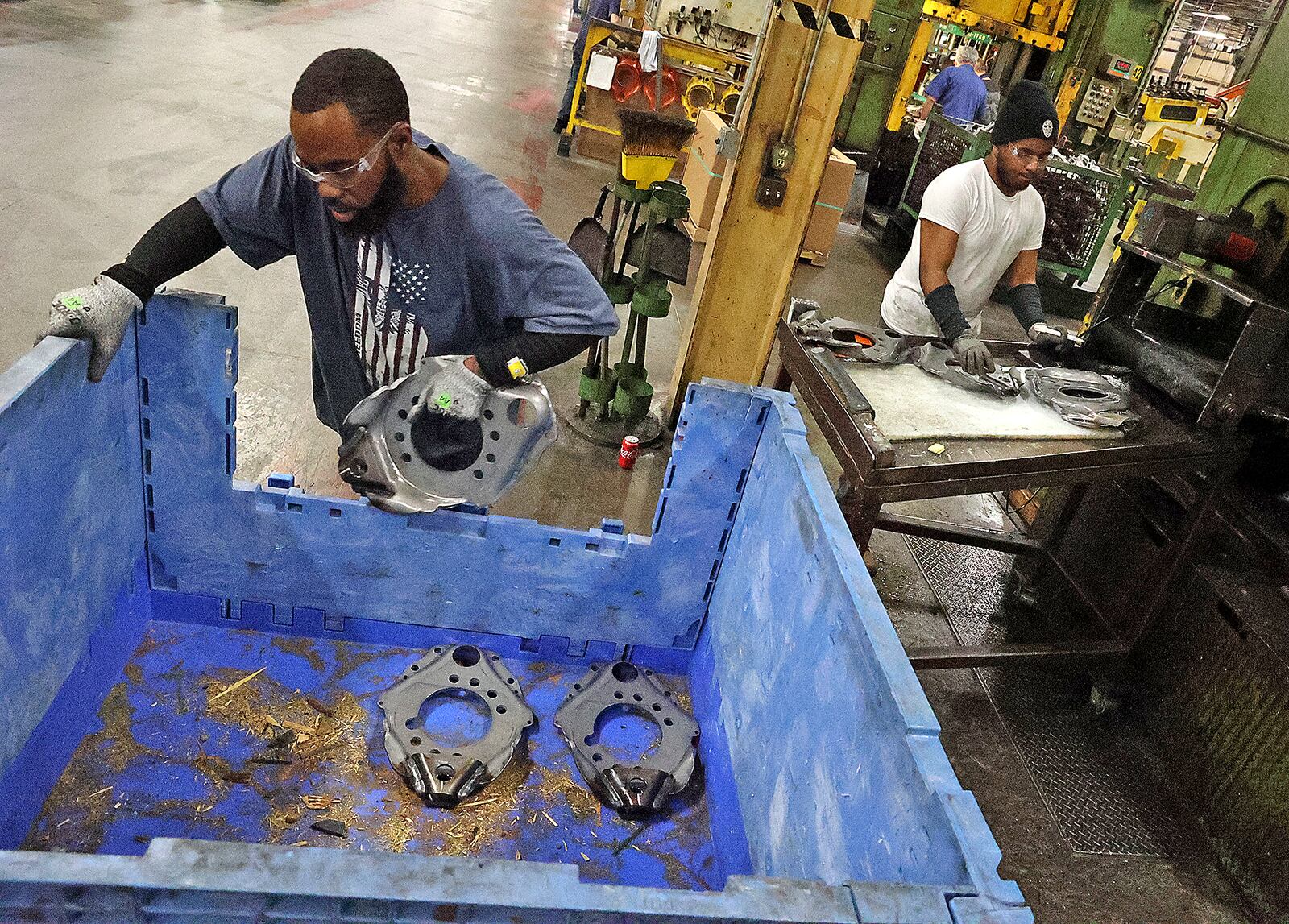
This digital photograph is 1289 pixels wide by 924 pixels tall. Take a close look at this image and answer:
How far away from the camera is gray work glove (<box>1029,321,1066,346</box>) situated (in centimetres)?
277

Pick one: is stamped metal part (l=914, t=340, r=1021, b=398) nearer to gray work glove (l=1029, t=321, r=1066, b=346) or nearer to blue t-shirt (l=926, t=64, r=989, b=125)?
gray work glove (l=1029, t=321, r=1066, b=346)

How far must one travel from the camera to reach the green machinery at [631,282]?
10.6ft

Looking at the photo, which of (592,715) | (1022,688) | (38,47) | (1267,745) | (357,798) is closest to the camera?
(357,798)

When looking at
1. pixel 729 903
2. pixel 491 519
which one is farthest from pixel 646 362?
pixel 729 903

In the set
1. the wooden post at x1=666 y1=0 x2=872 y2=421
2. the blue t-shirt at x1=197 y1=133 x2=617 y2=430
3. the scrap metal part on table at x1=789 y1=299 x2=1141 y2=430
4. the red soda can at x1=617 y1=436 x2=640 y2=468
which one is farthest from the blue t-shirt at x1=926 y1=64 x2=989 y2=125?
the blue t-shirt at x1=197 y1=133 x2=617 y2=430

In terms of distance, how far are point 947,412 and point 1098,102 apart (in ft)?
23.1

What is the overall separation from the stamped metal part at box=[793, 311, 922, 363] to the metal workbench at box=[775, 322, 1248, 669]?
0.06 meters

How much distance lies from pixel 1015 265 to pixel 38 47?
797 cm

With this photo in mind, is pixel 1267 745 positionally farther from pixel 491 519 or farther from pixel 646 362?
pixel 646 362

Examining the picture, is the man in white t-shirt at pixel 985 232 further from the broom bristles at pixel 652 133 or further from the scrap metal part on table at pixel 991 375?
the broom bristles at pixel 652 133

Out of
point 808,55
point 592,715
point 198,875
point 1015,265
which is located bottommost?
point 592,715

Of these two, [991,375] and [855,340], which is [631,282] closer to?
[855,340]

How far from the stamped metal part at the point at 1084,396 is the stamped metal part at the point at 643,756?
1.38 metres

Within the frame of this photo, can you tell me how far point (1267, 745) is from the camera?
2.19m
